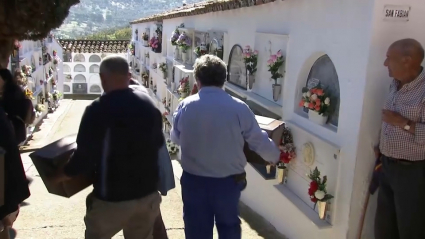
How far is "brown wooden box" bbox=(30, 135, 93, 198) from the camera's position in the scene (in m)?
2.71

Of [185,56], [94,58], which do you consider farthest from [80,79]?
[185,56]

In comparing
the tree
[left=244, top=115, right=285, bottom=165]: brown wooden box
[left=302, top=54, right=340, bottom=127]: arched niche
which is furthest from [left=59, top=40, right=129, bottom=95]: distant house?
[left=244, top=115, right=285, bottom=165]: brown wooden box

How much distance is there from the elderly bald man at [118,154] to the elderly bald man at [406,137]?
1508mm

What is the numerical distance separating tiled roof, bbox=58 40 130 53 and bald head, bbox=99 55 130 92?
2178cm

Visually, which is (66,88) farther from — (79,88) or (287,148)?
(287,148)

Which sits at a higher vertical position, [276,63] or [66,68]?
[276,63]

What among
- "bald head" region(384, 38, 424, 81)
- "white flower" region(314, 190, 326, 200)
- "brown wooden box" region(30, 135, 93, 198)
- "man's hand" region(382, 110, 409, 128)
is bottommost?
"white flower" region(314, 190, 326, 200)

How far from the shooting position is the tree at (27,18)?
4.07 m

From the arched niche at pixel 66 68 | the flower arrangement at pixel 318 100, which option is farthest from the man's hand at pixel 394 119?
the arched niche at pixel 66 68

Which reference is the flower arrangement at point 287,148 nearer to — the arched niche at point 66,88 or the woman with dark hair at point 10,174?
the woman with dark hair at point 10,174

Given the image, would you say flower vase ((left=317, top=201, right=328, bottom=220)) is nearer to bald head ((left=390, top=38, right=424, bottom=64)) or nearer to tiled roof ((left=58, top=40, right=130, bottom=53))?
bald head ((left=390, top=38, right=424, bottom=64))

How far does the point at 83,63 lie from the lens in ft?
78.5

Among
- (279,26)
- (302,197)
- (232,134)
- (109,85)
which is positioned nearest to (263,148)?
(232,134)

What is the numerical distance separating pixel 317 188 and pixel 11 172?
91.9 inches
